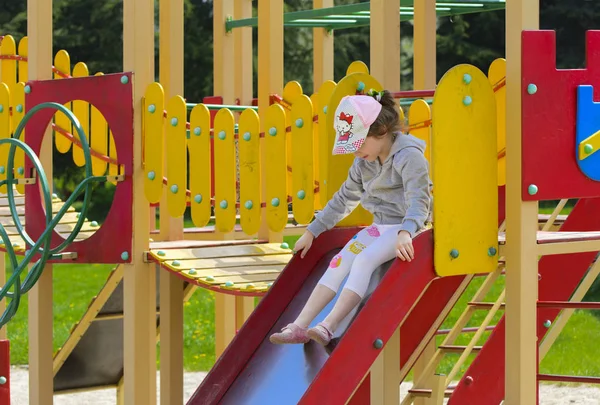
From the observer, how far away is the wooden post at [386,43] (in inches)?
203

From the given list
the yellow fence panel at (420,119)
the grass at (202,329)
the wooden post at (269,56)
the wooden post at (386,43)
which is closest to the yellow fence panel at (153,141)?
the wooden post at (269,56)

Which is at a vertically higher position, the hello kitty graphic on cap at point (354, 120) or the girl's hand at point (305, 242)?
the hello kitty graphic on cap at point (354, 120)

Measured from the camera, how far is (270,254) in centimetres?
656

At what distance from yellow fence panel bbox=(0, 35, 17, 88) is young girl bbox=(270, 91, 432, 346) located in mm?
3831

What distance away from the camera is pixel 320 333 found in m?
4.60

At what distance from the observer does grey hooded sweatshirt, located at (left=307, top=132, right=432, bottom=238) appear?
4543 millimetres

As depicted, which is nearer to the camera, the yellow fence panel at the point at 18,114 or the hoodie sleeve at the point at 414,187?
the hoodie sleeve at the point at 414,187

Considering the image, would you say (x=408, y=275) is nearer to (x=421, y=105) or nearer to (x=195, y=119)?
(x=421, y=105)

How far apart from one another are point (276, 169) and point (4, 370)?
2.58 m

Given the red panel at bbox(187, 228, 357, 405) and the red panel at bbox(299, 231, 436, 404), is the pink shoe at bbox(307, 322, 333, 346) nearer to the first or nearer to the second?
the red panel at bbox(299, 231, 436, 404)

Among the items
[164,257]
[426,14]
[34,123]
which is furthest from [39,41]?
[426,14]

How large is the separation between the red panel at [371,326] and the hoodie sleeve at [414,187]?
0.22ft

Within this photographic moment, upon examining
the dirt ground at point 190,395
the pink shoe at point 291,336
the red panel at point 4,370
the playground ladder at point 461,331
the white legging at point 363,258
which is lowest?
the dirt ground at point 190,395

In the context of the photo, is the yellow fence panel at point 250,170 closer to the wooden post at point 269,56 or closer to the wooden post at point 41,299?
the wooden post at point 269,56
